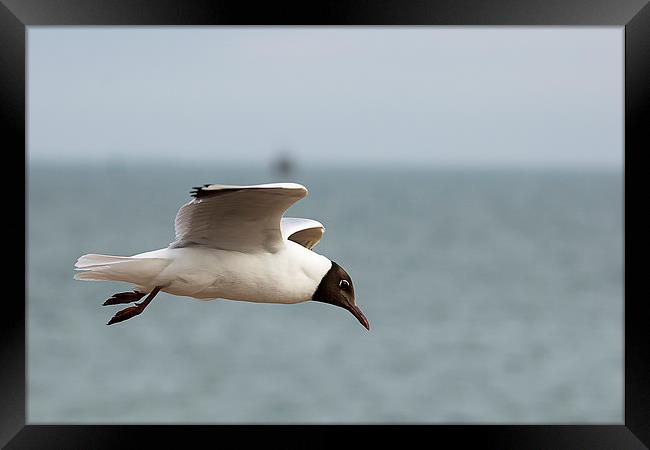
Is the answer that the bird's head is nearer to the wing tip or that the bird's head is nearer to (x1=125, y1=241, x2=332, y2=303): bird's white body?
(x1=125, y1=241, x2=332, y2=303): bird's white body

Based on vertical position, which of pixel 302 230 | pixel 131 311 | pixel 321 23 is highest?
pixel 321 23

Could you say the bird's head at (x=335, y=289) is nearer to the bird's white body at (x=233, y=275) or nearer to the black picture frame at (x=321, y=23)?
the bird's white body at (x=233, y=275)

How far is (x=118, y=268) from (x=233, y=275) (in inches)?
14.1

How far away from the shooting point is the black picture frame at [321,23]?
399 cm

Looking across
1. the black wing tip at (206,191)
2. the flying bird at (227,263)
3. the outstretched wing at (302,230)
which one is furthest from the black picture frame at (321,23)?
the black wing tip at (206,191)

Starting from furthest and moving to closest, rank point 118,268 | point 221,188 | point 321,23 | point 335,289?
point 321,23 → point 335,289 → point 118,268 → point 221,188

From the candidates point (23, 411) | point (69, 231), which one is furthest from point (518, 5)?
point (69, 231)

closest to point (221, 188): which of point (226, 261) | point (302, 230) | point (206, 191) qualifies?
point (206, 191)

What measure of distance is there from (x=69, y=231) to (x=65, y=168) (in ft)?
85.3

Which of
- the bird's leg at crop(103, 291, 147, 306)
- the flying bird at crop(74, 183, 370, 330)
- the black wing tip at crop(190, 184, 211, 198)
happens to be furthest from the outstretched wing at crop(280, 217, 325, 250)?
the black wing tip at crop(190, 184, 211, 198)

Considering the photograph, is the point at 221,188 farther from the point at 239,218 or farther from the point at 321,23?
the point at 321,23

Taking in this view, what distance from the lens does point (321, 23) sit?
4.04 metres

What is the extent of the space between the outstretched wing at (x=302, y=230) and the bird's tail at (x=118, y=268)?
53cm

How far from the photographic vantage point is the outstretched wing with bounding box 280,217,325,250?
397 cm
